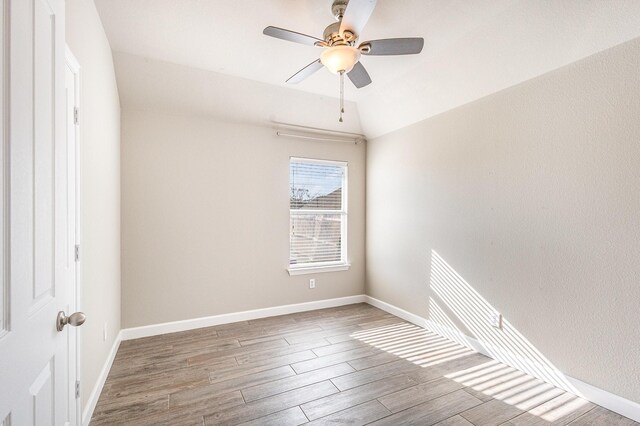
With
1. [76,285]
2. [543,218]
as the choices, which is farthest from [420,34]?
[76,285]

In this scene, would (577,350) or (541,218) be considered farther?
(541,218)

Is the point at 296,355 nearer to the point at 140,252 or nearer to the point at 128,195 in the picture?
the point at 140,252

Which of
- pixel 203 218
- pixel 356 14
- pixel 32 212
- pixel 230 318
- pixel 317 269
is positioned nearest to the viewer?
pixel 32 212

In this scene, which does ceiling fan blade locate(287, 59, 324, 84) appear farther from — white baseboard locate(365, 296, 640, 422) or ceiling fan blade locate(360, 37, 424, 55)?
white baseboard locate(365, 296, 640, 422)

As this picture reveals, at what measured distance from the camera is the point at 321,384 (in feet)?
7.55

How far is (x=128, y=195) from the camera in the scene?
311 centimetres

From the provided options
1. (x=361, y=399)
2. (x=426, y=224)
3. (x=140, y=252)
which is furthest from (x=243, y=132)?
(x=361, y=399)

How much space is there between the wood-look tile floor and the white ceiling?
Answer: 7.81 ft

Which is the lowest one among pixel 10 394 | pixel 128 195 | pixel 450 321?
pixel 450 321

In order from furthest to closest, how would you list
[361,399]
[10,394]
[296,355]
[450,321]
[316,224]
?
[316,224]
[450,321]
[296,355]
[361,399]
[10,394]

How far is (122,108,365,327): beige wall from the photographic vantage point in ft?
10.4

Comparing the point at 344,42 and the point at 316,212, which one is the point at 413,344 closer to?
the point at 316,212

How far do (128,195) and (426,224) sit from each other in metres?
3.16

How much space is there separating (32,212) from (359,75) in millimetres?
2184
